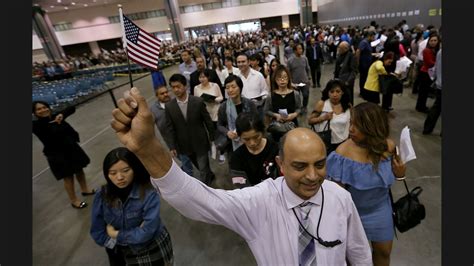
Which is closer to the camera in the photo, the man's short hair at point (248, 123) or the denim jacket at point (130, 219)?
the denim jacket at point (130, 219)

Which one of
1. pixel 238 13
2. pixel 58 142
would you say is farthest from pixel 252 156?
pixel 238 13

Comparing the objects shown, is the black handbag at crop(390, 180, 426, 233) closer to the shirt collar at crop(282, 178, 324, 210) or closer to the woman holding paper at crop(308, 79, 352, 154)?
the woman holding paper at crop(308, 79, 352, 154)

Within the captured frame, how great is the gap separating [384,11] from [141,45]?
16.6 m

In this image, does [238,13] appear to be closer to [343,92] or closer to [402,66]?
[402,66]

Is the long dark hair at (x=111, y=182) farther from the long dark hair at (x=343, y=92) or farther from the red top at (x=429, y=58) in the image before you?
the red top at (x=429, y=58)

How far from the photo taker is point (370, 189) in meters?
1.86

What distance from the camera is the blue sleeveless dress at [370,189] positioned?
184 cm

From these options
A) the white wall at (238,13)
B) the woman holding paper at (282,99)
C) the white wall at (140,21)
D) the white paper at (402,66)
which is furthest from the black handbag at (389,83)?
the white wall at (238,13)

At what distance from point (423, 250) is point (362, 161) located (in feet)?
5.19

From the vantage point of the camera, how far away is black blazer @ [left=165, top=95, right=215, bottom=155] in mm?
3340

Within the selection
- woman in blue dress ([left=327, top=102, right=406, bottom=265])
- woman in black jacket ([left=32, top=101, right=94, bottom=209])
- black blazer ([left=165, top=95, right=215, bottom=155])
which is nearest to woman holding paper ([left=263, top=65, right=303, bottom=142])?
black blazer ([left=165, top=95, right=215, bottom=155])

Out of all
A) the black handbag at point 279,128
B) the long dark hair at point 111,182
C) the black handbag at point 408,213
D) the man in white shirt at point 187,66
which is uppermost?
the man in white shirt at point 187,66

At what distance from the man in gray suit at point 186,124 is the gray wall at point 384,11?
11515 mm

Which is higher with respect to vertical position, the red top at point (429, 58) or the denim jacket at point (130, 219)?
the red top at point (429, 58)
